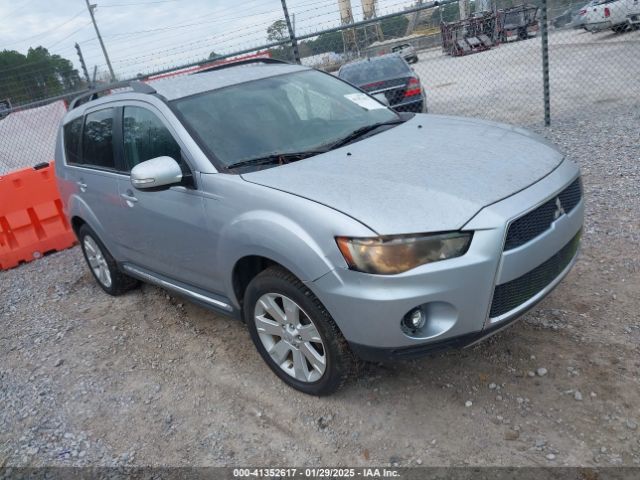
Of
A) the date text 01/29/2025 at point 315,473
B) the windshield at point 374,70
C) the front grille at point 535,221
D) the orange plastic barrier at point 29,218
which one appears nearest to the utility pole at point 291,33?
the windshield at point 374,70

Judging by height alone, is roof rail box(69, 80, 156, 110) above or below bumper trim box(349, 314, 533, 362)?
above

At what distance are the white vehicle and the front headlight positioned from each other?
15.0 m

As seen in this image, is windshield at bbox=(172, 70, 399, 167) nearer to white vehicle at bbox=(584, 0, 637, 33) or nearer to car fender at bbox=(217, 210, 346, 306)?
car fender at bbox=(217, 210, 346, 306)

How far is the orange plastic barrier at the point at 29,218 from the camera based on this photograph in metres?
6.55

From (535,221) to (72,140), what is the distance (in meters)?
3.94

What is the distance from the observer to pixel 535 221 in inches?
106

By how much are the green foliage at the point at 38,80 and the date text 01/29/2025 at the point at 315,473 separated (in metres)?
12.2

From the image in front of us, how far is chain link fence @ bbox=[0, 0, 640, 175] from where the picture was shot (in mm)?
9312

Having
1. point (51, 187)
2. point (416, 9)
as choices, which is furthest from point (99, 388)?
point (416, 9)

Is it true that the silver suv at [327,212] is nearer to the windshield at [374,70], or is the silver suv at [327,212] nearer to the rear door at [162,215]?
the rear door at [162,215]

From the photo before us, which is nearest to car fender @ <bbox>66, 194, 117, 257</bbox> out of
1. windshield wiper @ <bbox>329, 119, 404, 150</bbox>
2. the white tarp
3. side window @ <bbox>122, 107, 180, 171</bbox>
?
side window @ <bbox>122, 107, 180, 171</bbox>

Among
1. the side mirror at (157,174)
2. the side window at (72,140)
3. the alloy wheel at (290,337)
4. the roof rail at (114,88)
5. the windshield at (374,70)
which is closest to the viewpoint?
the alloy wheel at (290,337)

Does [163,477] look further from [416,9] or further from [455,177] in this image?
[416,9]

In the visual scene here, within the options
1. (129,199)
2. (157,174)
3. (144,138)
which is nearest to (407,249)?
(157,174)
